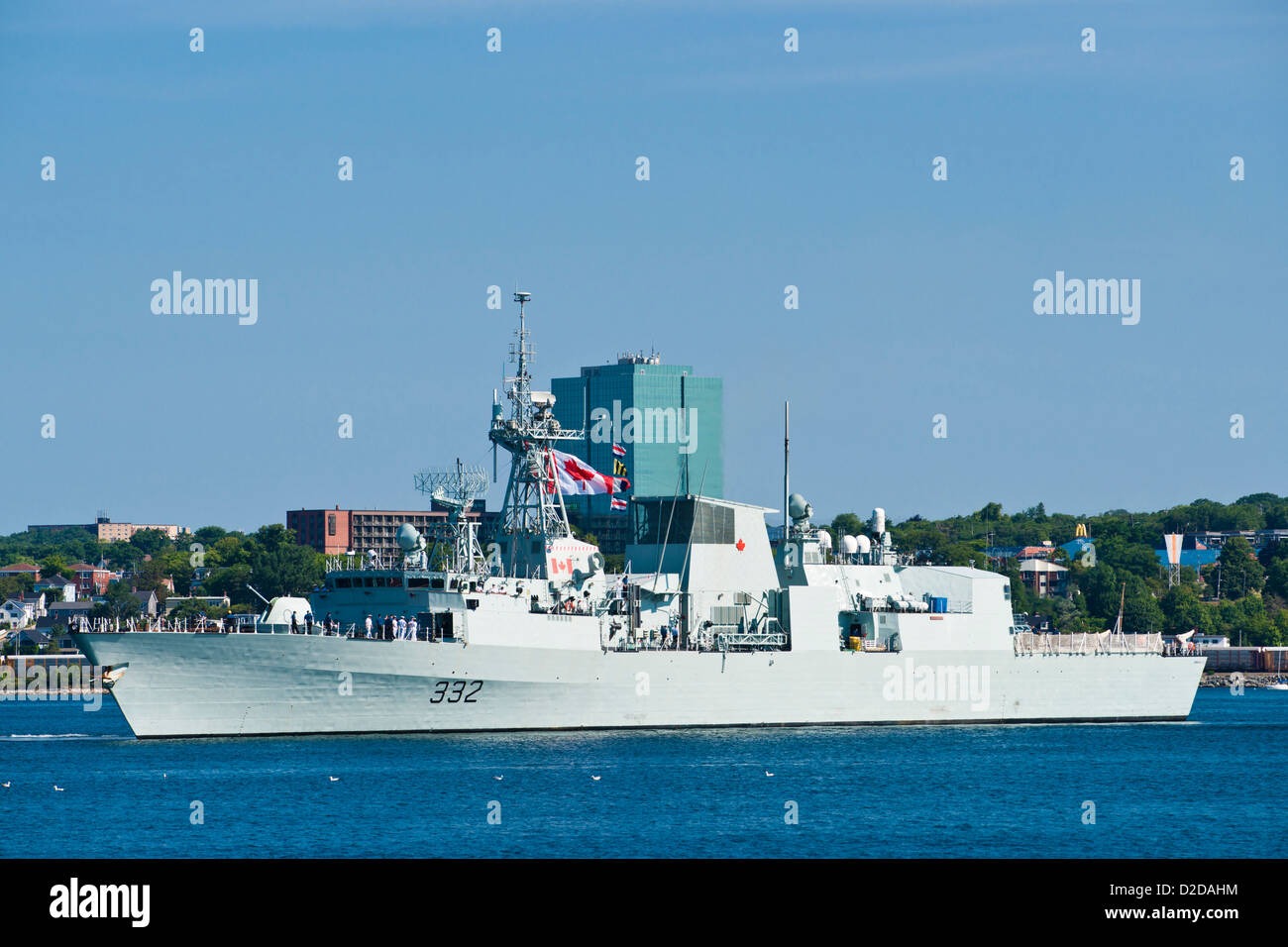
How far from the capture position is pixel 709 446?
463 feet

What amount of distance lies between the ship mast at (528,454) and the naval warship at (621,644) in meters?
0.08

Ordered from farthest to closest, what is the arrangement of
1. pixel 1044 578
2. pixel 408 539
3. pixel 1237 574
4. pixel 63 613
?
pixel 1237 574 → pixel 1044 578 → pixel 63 613 → pixel 408 539

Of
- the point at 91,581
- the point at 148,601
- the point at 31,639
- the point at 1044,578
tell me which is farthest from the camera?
the point at 91,581

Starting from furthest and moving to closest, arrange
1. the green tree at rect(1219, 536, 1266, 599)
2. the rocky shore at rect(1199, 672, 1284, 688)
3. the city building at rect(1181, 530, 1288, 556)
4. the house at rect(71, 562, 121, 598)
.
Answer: the city building at rect(1181, 530, 1288, 556), the house at rect(71, 562, 121, 598), the green tree at rect(1219, 536, 1266, 599), the rocky shore at rect(1199, 672, 1284, 688)

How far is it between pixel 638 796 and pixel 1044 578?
121554 millimetres

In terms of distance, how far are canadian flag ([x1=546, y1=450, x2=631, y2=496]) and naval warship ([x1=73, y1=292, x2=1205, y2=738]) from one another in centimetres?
9

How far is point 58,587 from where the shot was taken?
15488 cm

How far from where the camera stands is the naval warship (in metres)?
40.3

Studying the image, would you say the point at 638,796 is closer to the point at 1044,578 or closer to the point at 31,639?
the point at 31,639

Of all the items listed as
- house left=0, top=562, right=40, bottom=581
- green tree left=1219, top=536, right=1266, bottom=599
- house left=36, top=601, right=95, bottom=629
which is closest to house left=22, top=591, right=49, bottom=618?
house left=36, top=601, right=95, bottom=629
